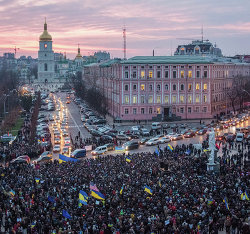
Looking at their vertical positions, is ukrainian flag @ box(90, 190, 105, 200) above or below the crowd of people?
above

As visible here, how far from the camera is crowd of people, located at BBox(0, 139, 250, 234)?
660 inches

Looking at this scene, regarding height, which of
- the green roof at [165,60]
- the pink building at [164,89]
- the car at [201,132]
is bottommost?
Result: the car at [201,132]

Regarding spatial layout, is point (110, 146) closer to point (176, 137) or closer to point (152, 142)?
point (152, 142)

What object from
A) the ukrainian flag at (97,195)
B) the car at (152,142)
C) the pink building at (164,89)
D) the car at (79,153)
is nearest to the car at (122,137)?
the car at (152,142)

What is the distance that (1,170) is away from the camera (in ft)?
88.3

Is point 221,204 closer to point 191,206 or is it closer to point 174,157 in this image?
point 191,206

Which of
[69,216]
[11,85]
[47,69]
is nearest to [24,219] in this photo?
[69,216]

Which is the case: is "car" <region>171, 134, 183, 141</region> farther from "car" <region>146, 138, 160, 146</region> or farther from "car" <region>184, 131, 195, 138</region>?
"car" <region>146, 138, 160, 146</region>

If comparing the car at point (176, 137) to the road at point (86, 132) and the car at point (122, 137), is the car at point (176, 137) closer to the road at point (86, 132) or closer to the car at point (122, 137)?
the road at point (86, 132)

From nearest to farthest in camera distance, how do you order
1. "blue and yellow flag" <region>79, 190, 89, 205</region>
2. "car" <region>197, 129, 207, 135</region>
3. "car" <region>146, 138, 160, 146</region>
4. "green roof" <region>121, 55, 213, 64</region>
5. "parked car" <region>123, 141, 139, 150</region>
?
"blue and yellow flag" <region>79, 190, 89, 205</region> → "parked car" <region>123, 141, 139, 150</region> → "car" <region>146, 138, 160, 146</region> → "car" <region>197, 129, 207, 135</region> → "green roof" <region>121, 55, 213, 64</region>

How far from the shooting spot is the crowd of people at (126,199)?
1677 cm

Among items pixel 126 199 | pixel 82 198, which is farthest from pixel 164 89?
pixel 82 198

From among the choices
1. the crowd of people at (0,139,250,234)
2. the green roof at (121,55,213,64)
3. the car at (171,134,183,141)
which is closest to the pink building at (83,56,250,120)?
the green roof at (121,55,213,64)

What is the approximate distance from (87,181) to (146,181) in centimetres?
316
